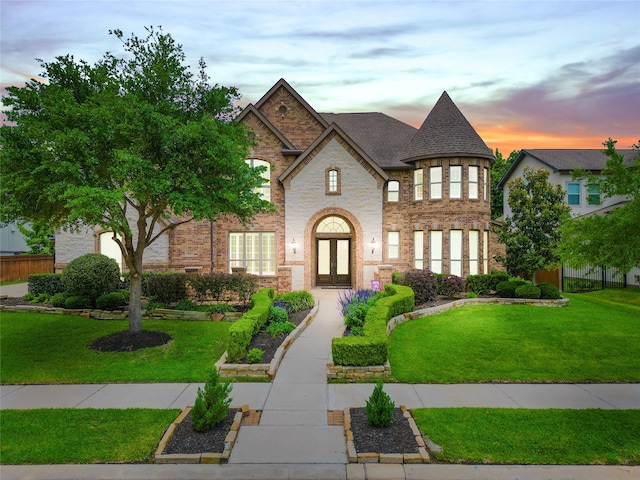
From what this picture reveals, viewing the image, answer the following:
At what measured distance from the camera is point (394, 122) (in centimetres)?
2677

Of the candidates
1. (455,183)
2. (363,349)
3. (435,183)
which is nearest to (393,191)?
(435,183)

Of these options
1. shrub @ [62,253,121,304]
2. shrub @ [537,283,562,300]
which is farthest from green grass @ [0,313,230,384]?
shrub @ [537,283,562,300]

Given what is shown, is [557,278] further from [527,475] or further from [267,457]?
[267,457]

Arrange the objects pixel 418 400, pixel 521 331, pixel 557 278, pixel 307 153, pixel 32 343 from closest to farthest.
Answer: pixel 418 400 < pixel 32 343 < pixel 521 331 < pixel 307 153 < pixel 557 278

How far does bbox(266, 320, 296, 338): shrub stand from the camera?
12.8m

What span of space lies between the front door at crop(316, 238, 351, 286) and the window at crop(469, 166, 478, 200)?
7.29 m

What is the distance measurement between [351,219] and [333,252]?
7.59 ft

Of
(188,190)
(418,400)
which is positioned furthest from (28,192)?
(418,400)

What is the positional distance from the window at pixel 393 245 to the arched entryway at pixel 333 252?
2.13 metres

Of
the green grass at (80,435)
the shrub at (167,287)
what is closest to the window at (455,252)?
the shrub at (167,287)

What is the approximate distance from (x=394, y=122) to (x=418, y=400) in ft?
71.0

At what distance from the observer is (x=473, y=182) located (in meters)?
22.0

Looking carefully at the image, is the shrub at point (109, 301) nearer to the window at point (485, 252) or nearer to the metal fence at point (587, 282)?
the window at point (485, 252)

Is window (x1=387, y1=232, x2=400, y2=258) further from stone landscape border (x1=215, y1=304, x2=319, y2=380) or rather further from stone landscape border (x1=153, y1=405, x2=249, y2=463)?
stone landscape border (x1=153, y1=405, x2=249, y2=463)
